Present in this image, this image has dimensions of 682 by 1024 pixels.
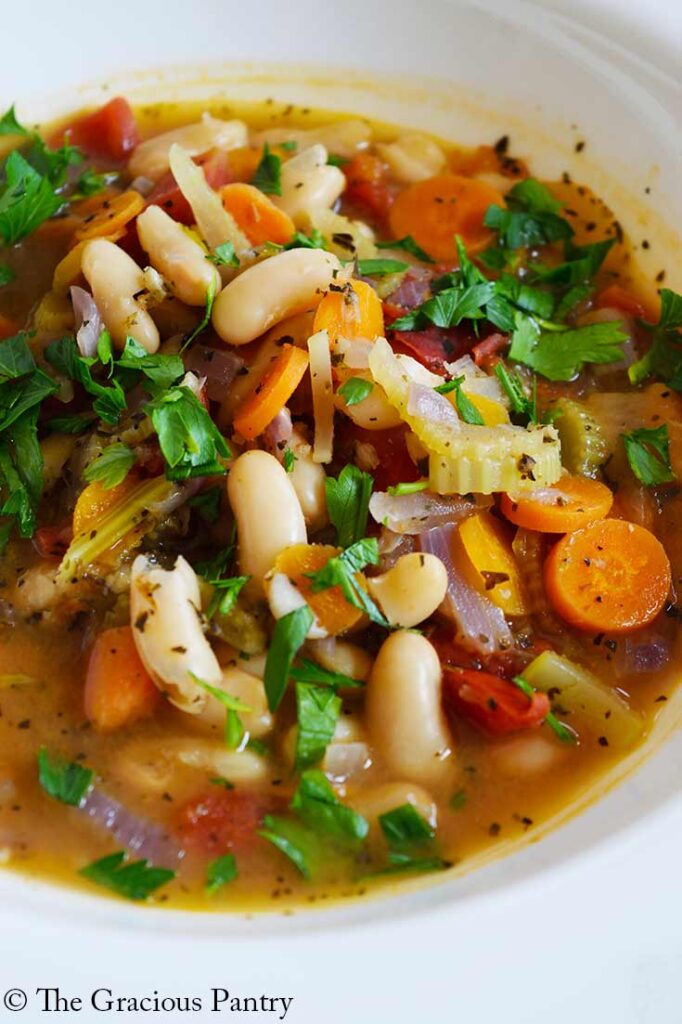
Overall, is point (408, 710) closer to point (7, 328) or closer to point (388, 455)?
point (388, 455)

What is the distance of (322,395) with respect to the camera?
279cm

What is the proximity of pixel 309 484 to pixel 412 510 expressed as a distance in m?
0.26

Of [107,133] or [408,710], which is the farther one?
[107,133]

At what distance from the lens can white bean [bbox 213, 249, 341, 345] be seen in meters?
2.81

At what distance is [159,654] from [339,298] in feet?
3.35

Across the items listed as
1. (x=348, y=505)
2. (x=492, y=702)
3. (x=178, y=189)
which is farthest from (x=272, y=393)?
(x=178, y=189)

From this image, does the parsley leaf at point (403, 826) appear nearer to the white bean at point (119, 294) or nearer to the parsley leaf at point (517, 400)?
the parsley leaf at point (517, 400)

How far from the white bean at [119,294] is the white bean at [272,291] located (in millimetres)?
208

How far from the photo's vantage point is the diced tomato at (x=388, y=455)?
9.29ft

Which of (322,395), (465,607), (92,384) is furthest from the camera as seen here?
(92,384)

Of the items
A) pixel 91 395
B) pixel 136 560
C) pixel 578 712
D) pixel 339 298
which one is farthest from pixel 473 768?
pixel 91 395

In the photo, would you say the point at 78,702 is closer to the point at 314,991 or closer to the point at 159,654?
the point at 159,654

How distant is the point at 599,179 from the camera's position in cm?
393

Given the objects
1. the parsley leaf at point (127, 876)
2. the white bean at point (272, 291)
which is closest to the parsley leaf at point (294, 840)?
the parsley leaf at point (127, 876)
